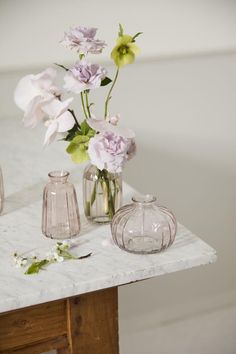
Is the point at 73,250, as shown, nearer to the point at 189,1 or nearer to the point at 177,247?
Result: the point at 177,247

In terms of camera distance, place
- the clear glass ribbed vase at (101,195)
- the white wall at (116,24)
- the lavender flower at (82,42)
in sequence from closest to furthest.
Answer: the lavender flower at (82,42) < the clear glass ribbed vase at (101,195) < the white wall at (116,24)

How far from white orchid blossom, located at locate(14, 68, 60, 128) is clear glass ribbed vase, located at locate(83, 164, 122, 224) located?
6.8 inches

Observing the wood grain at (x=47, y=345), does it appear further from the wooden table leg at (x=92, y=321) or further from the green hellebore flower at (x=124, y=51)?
the green hellebore flower at (x=124, y=51)

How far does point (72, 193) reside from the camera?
4.31ft

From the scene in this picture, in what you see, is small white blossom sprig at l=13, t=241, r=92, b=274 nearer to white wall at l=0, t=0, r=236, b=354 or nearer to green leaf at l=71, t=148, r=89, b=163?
green leaf at l=71, t=148, r=89, b=163

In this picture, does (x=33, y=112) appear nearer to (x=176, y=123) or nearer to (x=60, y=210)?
(x=60, y=210)

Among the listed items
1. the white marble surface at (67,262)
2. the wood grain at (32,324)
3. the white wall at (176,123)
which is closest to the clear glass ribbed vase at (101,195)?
the white marble surface at (67,262)

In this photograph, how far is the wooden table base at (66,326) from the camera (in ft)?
3.76

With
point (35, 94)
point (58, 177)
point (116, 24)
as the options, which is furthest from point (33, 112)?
point (116, 24)

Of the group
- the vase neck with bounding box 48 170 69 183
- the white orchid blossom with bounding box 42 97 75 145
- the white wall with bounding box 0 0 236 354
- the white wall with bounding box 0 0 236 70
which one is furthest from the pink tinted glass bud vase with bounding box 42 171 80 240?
the white wall with bounding box 0 0 236 70

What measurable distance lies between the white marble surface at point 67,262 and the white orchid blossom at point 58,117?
0.65ft

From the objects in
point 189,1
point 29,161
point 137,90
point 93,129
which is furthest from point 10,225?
point 189,1

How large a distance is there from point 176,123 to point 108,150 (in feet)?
3.60

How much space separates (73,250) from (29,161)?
0.52 metres
